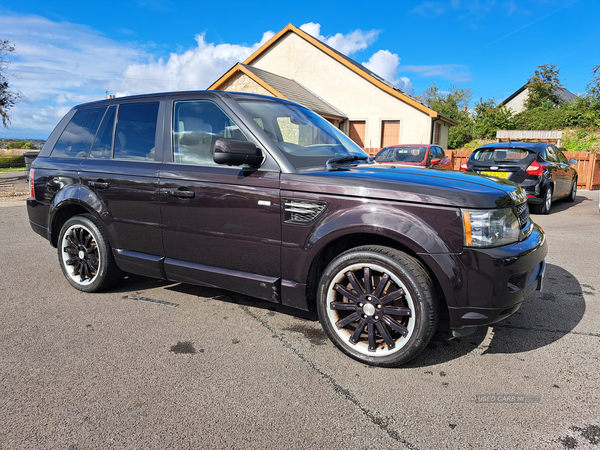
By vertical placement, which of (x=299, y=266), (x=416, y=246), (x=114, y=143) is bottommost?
(x=299, y=266)

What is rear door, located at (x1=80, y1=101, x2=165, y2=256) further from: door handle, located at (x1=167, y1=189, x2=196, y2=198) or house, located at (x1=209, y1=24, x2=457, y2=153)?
house, located at (x1=209, y1=24, x2=457, y2=153)

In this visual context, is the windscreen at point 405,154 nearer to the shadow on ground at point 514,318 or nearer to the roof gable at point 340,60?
the shadow on ground at point 514,318

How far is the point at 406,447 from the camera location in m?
2.10

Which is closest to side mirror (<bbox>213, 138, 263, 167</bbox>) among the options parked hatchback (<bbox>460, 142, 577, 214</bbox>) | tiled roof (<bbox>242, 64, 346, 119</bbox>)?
parked hatchback (<bbox>460, 142, 577, 214</bbox>)

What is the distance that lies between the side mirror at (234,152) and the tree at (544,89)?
46.9 meters

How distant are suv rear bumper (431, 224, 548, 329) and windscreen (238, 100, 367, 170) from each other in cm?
130

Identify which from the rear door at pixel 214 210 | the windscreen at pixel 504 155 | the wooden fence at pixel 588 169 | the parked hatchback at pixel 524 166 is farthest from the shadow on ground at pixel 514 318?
the wooden fence at pixel 588 169

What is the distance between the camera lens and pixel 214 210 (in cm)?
335

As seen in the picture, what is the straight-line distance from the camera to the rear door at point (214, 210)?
10.4 ft

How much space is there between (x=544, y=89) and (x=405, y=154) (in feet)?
128

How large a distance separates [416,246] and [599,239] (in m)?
6.05

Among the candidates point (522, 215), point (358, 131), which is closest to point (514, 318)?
point (522, 215)

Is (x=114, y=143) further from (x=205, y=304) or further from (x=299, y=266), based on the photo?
(x=299, y=266)

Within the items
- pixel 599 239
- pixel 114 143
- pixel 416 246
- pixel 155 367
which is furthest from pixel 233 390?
pixel 599 239
